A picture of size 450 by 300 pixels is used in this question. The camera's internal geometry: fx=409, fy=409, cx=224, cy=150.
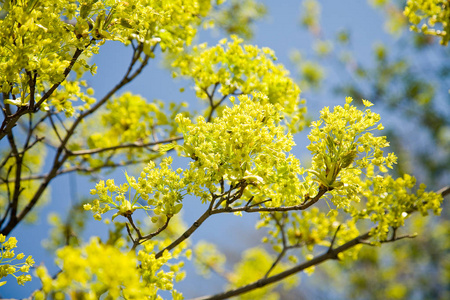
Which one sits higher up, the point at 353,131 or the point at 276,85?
the point at 276,85

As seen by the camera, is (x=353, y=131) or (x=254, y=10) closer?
(x=353, y=131)

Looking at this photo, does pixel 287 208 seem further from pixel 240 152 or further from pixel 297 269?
pixel 297 269

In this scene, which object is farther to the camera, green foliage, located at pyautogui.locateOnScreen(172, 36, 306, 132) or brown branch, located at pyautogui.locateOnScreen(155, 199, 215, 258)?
green foliage, located at pyautogui.locateOnScreen(172, 36, 306, 132)

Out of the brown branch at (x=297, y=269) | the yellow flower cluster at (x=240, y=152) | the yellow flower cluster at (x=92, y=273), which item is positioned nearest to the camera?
the yellow flower cluster at (x=92, y=273)

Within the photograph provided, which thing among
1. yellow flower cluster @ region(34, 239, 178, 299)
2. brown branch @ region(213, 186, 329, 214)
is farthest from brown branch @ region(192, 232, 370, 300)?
yellow flower cluster @ region(34, 239, 178, 299)

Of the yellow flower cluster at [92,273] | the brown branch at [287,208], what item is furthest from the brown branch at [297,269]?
the yellow flower cluster at [92,273]

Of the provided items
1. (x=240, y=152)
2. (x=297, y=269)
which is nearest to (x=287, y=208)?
(x=240, y=152)

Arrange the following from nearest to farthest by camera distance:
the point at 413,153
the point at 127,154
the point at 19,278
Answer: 1. the point at 19,278
2. the point at 127,154
3. the point at 413,153

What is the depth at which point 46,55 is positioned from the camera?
1.40m

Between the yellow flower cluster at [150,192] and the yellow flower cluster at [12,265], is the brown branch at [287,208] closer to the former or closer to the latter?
the yellow flower cluster at [150,192]

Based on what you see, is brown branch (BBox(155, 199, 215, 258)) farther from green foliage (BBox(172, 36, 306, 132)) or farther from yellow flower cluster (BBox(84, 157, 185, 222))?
green foliage (BBox(172, 36, 306, 132))

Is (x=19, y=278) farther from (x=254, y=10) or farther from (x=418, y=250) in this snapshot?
(x=418, y=250)

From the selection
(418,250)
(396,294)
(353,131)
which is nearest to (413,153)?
(418,250)

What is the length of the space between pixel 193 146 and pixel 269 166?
0.92 ft
